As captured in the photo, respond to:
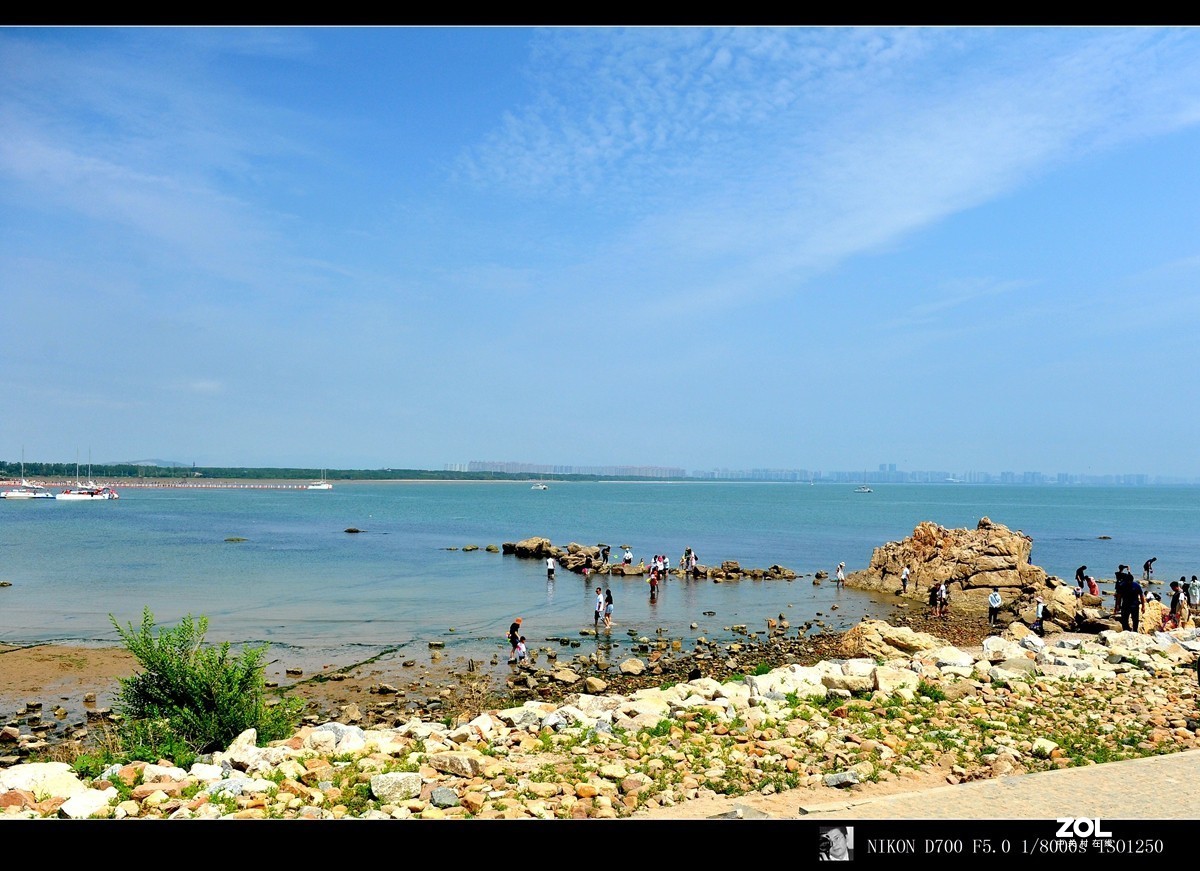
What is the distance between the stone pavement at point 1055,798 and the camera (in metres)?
6.27


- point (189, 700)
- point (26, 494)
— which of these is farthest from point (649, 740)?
point (26, 494)

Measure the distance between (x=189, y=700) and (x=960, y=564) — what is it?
30.0 meters

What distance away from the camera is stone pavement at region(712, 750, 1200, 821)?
6270mm

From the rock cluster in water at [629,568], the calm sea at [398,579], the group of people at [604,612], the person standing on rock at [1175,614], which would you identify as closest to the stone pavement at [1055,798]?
the calm sea at [398,579]

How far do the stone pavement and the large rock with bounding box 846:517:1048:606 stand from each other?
83.3ft

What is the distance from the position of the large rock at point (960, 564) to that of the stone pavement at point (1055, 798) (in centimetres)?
2540

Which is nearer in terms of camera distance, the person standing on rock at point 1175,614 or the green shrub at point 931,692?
the green shrub at point 931,692

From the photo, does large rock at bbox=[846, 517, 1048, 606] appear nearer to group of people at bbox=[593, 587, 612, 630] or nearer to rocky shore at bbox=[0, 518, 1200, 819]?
rocky shore at bbox=[0, 518, 1200, 819]

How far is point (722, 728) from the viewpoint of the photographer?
35.0ft

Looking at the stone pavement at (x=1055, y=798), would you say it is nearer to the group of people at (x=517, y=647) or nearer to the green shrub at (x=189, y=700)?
the green shrub at (x=189, y=700)
